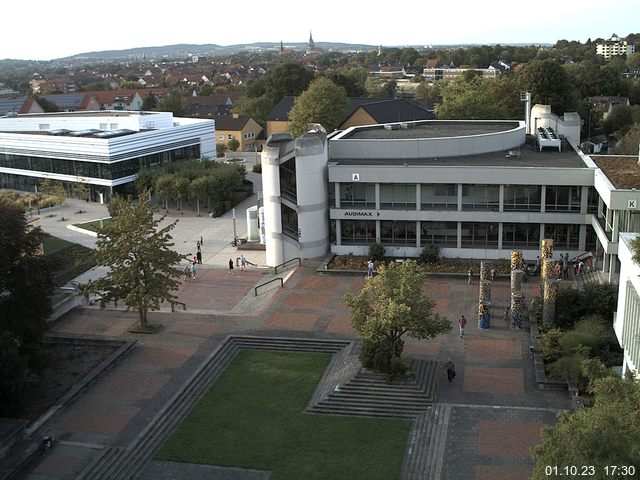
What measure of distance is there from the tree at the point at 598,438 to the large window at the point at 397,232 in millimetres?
28993

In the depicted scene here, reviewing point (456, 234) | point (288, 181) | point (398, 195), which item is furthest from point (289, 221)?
point (456, 234)

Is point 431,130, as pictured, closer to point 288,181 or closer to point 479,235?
point 479,235

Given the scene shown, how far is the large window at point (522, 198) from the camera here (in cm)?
4291

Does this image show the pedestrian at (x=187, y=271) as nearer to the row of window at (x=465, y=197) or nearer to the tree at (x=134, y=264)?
the tree at (x=134, y=264)

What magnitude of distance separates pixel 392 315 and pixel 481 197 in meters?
18.4

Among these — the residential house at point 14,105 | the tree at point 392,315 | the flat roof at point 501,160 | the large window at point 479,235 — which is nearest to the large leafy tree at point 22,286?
the tree at point 392,315

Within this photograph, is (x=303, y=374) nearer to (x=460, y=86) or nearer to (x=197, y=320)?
(x=197, y=320)

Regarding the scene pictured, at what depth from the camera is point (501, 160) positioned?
46906 mm

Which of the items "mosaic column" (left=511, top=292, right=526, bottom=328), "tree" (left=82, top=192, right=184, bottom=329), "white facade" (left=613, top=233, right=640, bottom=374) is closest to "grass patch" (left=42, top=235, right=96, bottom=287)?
"tree" (left=82, top=192, right=184, bottom=329)

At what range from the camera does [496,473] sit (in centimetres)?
2278

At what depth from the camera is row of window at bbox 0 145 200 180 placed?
224 feet

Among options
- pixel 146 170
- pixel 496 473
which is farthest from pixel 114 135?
pixel 496 473

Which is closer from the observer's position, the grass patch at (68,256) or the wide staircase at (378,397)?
the wide staircase at (378,397)

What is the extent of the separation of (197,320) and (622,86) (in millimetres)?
108657
